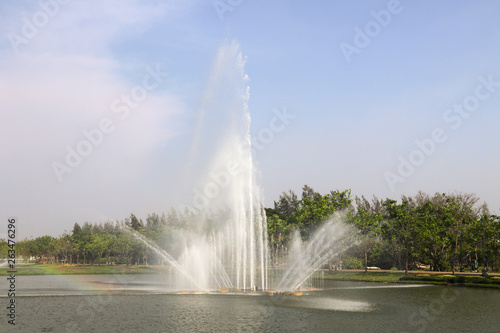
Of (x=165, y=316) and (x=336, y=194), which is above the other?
(x=336, y=194)

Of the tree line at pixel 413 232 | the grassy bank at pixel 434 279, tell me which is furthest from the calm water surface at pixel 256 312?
the tree line at pixel 413 232

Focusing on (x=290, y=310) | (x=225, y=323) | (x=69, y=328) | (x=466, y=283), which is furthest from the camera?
(x=466, y=283)

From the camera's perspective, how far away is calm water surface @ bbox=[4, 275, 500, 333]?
81.9 feet

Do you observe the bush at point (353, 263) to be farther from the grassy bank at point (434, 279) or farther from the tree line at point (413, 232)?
the grassy bank at point (434, 279)

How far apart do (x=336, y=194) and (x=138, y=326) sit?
62.5m

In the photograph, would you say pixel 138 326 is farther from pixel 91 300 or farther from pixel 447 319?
pixel 447 319

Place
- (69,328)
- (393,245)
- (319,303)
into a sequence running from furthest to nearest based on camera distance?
(393,245) → (319,303) → (69,328)

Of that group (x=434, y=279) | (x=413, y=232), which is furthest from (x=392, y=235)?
(x=434, y=279)

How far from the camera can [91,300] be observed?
118 ft

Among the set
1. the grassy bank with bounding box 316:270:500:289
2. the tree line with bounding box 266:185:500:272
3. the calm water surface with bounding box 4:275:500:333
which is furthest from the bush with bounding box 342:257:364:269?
the calm water surface with bounding box 4:275:500:333

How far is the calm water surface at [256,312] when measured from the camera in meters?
25.0

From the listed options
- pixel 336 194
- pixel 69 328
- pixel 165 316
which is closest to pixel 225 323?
pixel 165 316

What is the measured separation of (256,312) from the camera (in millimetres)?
30234

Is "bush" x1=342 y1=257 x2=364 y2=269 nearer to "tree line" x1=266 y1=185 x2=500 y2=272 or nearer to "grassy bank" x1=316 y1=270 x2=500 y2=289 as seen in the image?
"tree line" x1=266 y1=185 x2=500 y2=272
